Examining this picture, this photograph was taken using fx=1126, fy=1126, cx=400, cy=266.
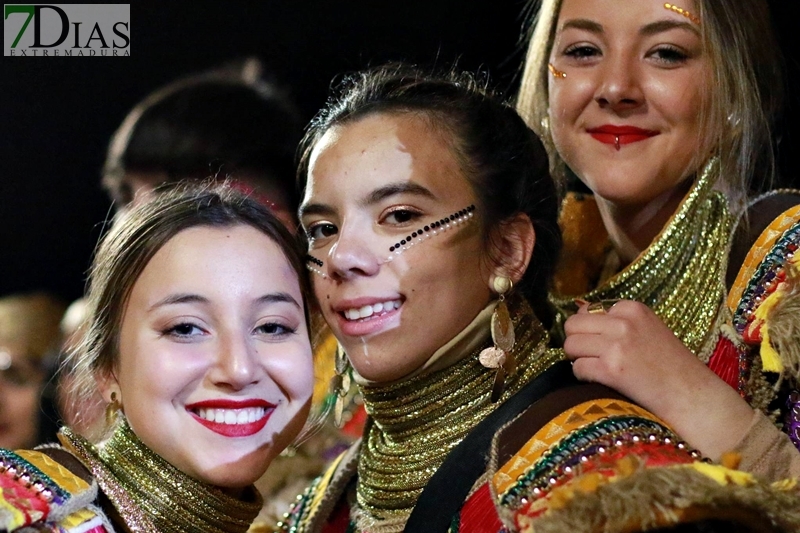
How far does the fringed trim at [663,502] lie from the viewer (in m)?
1.40

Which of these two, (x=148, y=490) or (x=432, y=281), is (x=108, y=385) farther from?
(x=432, y=281)

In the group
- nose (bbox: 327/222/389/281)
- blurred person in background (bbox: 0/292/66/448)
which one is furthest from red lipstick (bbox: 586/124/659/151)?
blurred person in background (bbox: 0/292/66/448)

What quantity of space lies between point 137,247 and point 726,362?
107 cm

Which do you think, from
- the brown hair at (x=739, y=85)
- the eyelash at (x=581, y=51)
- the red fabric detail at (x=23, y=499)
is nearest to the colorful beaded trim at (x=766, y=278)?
the brown hair at (x=739, y=85)

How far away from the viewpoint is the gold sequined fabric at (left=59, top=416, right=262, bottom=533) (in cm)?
182

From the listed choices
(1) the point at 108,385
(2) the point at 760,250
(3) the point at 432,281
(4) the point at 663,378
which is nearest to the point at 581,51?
(2) the point at 760,250

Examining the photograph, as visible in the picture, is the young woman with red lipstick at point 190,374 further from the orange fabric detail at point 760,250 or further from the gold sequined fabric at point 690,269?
the orange fabric detail at point 760,250

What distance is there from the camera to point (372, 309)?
197 cm

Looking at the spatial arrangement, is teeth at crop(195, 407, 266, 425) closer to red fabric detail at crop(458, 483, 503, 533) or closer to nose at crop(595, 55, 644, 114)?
red fabric detail at crop(458, 483, 503, 533)

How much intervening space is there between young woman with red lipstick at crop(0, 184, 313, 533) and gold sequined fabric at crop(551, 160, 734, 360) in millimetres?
676

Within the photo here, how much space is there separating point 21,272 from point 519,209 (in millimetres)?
1663

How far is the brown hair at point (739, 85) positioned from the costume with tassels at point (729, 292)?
0.05 m

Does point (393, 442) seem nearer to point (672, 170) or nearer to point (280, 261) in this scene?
point (280, 261)

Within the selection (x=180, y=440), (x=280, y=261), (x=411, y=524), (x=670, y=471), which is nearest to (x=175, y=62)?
(x=280, y=261)
